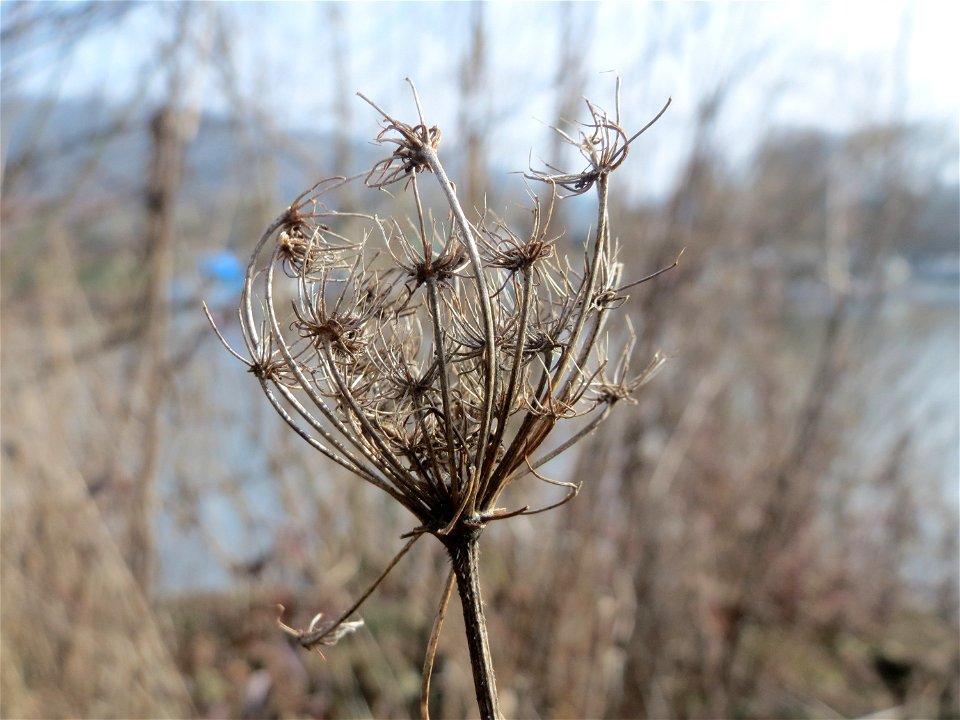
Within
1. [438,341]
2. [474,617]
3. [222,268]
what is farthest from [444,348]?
[222,268]

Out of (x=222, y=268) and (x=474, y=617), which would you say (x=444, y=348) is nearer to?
(x=474, y=617)

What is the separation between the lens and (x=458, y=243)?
0.53 m

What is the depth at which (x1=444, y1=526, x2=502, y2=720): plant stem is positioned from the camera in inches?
17.2

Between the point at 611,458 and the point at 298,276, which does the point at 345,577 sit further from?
the point at 298,276

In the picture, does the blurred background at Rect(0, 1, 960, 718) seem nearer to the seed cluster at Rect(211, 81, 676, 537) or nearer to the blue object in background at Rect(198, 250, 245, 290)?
the blue object in background at Rect(198, 250, 245, 290)

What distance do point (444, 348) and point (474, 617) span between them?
0.55 feet

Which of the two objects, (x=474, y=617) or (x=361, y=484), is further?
(x=361, y=484)

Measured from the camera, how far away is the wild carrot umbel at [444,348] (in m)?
0.48

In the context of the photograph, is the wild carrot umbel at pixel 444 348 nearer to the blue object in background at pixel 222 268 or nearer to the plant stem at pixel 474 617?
the plant stem at pixel 474 617

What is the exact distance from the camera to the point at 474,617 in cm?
44

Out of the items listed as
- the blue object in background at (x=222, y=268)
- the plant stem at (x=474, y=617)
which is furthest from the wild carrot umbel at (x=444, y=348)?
the blue object in background at (x=222, y=268)

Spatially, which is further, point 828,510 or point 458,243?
point 828,510

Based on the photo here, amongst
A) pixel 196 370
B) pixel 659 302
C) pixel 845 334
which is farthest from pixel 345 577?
pixel 845 334

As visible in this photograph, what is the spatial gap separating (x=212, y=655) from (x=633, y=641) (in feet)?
5.94
